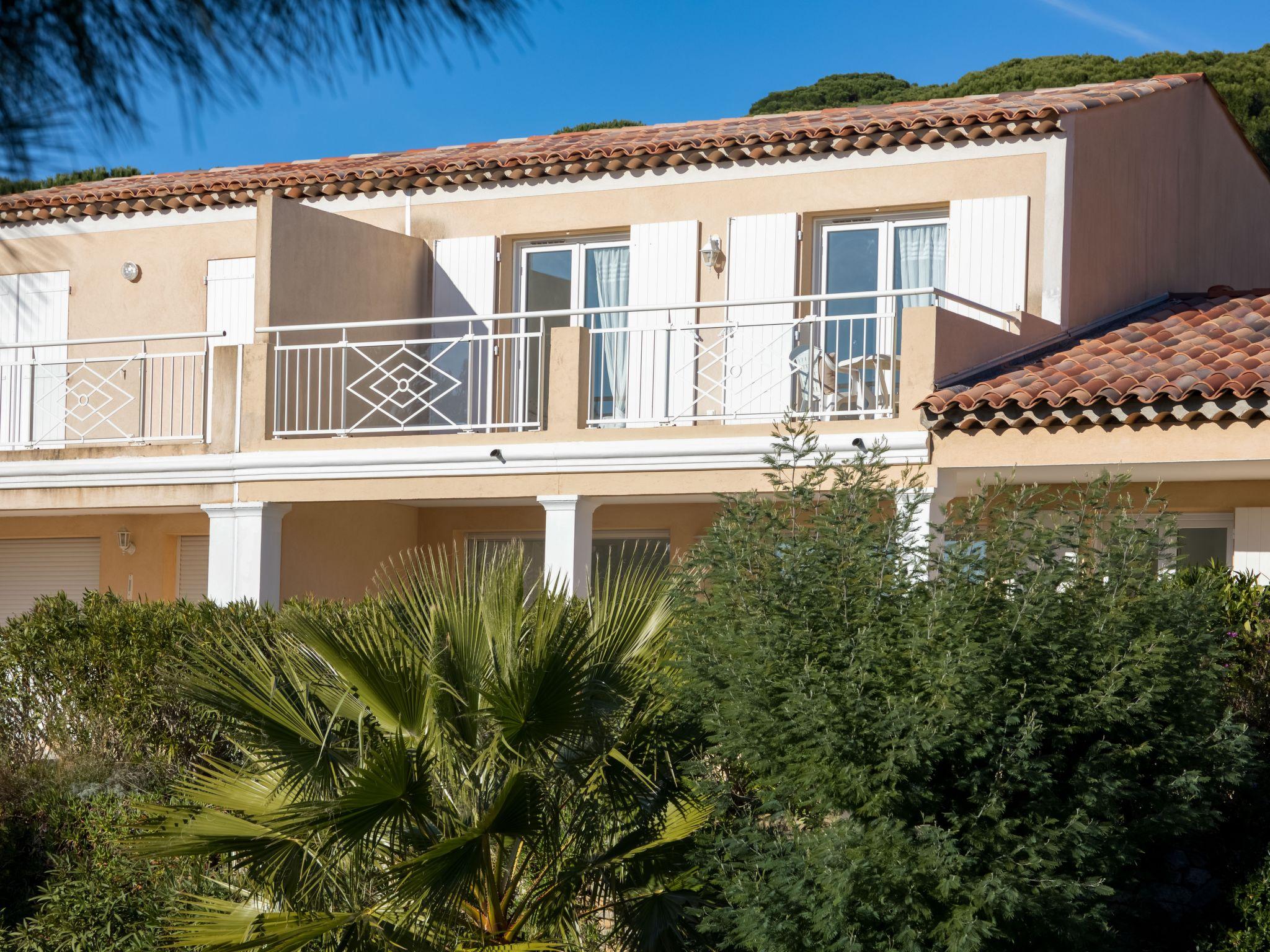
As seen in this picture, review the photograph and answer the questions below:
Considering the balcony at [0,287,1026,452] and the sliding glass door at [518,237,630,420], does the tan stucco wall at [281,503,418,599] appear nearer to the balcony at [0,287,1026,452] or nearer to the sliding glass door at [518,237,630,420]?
the balcony at [0,287,1026,452]

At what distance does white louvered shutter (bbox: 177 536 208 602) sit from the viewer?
17.3 m

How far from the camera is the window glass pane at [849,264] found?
14.0 m

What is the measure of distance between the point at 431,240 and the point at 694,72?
39.4 ft

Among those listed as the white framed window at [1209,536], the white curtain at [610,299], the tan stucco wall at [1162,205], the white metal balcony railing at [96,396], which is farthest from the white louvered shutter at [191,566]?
the white framed window at [1209,536]

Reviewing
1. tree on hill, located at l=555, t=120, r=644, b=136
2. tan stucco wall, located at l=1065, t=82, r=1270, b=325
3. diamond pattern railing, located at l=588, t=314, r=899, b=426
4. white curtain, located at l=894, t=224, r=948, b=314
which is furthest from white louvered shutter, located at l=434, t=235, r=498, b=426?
tree on hill, located at l=555, t=120, r=644, b=136

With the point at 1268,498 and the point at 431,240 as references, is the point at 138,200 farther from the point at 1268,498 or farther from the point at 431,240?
the point at 1268,498

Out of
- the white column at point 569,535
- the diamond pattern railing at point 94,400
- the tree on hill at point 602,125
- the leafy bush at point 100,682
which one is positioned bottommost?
the leafy bush at point 100,682

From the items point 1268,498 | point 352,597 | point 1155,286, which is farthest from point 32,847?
point 1155,286

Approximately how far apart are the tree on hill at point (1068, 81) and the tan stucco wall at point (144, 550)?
540 inches

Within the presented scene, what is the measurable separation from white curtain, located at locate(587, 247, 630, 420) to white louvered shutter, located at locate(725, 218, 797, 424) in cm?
107

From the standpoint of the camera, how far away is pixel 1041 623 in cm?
649

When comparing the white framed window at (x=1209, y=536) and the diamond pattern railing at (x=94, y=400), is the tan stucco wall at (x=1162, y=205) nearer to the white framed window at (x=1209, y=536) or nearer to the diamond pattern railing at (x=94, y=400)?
the white framed window at (x=1209, y=536)

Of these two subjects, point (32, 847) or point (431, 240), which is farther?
point (431, 240)

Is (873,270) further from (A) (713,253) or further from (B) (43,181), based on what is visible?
(B) (43,181)
